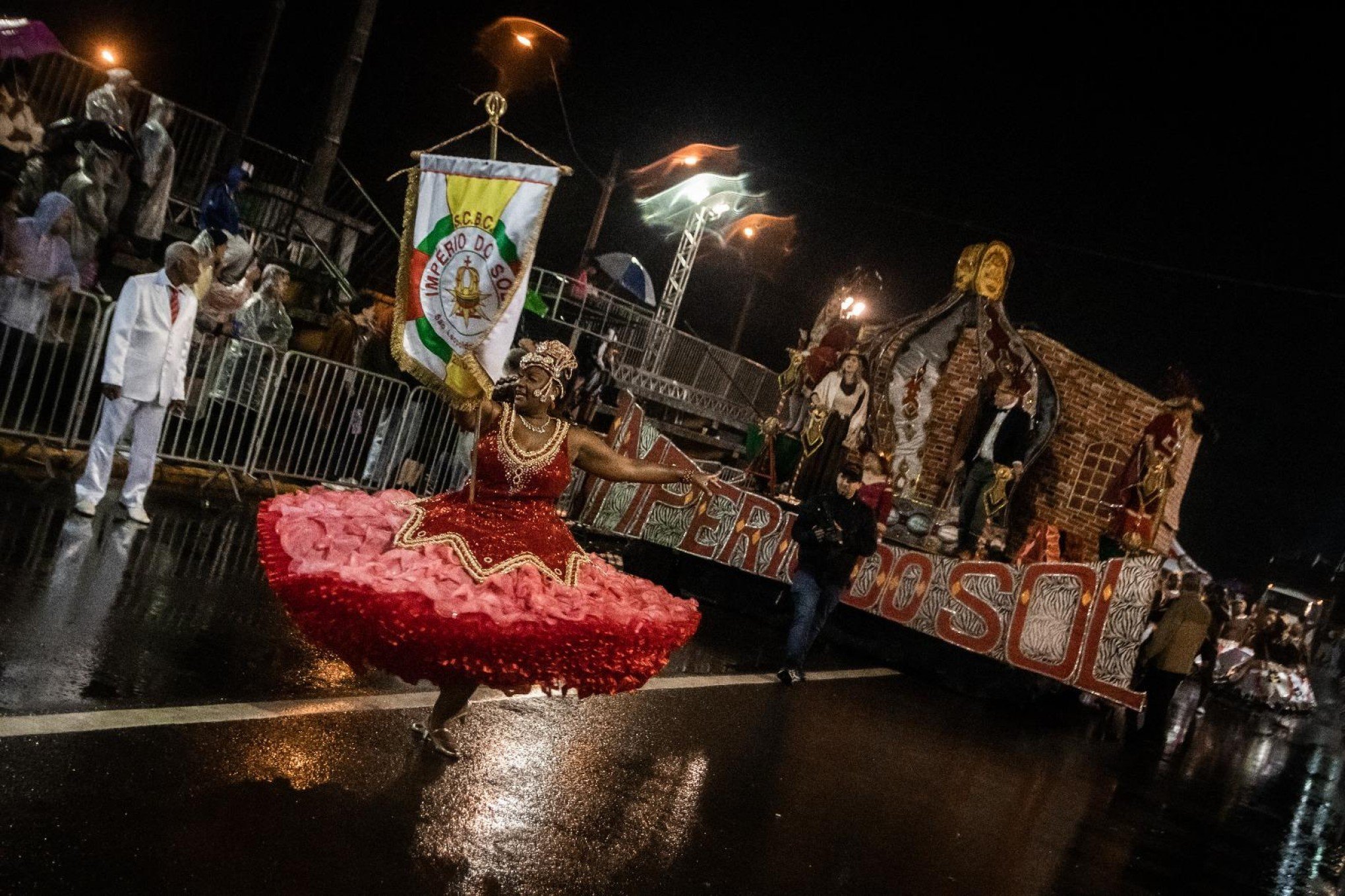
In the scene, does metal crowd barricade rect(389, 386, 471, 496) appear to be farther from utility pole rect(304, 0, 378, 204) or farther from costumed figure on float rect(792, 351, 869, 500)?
utility pole rect(304, 0, 378, 204)

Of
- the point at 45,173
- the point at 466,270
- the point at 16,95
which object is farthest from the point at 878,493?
the point at 16,95

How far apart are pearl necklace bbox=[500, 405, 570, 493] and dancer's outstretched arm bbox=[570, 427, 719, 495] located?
0.18 metres

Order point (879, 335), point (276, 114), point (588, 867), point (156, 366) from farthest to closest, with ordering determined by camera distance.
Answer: point (276, 114), point (879, 335), point (156, 366), point (588, 867)

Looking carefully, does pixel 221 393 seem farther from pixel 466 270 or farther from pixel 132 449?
pixel 466 270

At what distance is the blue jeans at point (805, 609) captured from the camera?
9672mm

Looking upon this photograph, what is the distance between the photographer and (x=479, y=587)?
4.60 metres

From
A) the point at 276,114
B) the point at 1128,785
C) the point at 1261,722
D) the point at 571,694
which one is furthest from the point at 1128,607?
the point at 276,114

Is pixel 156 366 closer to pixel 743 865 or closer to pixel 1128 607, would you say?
pixel 743 865

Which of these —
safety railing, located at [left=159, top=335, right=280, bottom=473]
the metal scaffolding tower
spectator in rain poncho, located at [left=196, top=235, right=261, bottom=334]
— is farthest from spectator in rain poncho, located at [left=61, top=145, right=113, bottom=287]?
the metal scaffolding tower

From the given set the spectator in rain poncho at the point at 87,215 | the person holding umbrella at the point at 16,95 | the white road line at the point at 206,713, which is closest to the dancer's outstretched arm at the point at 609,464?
the white road line at the point at 206,713

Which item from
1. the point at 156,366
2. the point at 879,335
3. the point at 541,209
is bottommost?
the point at 156,366

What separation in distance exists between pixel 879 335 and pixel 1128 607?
25.4 ft

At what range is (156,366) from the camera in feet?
Result: 28.8

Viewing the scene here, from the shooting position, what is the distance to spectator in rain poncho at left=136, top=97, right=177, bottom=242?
13.3 meters
